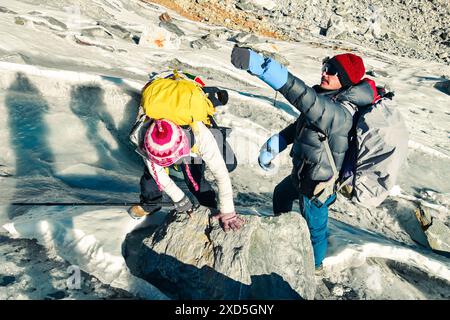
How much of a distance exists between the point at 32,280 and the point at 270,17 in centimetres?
1804

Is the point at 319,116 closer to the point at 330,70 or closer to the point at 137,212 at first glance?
the point at 330,70

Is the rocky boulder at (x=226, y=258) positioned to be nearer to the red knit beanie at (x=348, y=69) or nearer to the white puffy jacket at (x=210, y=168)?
the white puffy jacket at (x=210, y=168)

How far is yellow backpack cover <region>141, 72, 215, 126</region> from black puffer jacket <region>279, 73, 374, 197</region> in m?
0.59

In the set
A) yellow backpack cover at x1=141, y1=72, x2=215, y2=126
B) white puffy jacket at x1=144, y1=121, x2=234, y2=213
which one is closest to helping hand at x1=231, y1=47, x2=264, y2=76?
yellow backpack cover at x1=141, y1=72, x2=215, y2=126

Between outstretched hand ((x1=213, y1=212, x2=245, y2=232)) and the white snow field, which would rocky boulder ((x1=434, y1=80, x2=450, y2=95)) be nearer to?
the white snow field

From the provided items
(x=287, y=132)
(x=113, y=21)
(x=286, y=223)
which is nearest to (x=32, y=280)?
(x=286, y=223)

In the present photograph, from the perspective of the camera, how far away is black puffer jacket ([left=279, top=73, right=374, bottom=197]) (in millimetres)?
2523

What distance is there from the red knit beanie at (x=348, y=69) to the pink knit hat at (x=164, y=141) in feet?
3.79

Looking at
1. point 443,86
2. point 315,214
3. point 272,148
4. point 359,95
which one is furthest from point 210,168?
point 443,86

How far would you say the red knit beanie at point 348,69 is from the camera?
2740 millimetres

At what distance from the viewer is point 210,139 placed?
2811 mm

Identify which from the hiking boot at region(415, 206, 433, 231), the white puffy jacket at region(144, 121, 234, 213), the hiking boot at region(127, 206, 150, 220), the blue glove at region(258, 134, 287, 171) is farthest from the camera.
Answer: the hiking boot at region(415, 206, 433, 231)

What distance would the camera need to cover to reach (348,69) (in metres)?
2.74
